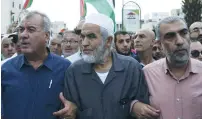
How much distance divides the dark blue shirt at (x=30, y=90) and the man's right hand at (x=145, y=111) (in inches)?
31.1

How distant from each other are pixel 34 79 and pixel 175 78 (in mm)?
1361

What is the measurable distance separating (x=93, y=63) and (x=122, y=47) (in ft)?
10.1

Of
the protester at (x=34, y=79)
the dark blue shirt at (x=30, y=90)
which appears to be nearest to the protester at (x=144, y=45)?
the protester at (x=34, y=79)

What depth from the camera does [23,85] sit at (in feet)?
11.1

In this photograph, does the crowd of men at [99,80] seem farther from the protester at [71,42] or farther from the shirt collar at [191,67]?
the protester at [71,42]

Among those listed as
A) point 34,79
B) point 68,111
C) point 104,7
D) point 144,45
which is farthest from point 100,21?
point 104,7

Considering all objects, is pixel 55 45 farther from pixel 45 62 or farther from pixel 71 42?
pixel 45 62

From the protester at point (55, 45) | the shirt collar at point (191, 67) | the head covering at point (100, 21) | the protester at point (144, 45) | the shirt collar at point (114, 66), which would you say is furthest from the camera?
the protester at point (55, 45)

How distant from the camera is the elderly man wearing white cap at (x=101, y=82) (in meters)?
3.22

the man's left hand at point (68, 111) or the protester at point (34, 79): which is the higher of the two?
the protester at point (34, 79)

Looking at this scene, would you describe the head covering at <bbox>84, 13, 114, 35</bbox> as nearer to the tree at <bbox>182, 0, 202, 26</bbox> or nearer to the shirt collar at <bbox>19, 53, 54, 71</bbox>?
the shirt collar at <bbox>19, 53, 54, 71</bbox>

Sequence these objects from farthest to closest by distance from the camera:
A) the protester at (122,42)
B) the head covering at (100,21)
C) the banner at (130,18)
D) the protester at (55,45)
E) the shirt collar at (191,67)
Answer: the banner at (130,18) → the protester at (55,45) → the protester at (122,42) → the head covering at (100,21) → the shirt collar at (191,67)

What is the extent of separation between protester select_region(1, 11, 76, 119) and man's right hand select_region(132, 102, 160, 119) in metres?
0.58

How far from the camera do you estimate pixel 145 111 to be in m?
3.09
